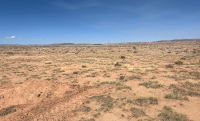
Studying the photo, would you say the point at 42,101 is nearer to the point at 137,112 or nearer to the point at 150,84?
the point at 137,112

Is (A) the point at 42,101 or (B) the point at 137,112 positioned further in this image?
(A) the point at 42,101

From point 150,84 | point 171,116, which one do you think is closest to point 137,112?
point 171,116

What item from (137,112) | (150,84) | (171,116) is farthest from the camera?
(150,84)

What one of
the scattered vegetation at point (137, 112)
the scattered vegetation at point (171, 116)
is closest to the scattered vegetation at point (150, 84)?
the scattered vegetation at point (171, 116)

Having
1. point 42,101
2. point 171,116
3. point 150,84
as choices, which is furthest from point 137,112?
point 42,101

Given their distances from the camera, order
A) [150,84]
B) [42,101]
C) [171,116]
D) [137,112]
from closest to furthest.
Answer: [171,116], [137,112], [42,101], [150,84]

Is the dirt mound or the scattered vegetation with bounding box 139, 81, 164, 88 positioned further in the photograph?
the scattered vegetation with bounding box 139, 81, 164, 88

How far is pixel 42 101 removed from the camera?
26.2 ft

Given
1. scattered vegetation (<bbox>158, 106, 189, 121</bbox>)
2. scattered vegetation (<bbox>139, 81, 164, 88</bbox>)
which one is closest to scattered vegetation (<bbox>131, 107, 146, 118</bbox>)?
scattered vegetation (<bbox>158, 106, 189, 121</bbox>)

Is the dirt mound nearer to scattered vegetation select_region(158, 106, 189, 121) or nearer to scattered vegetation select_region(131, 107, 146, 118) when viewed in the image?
scattered vegetation select_region(131, 107, 146, 118)

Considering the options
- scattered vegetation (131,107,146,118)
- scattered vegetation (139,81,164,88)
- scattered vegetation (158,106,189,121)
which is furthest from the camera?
scattered vegetation (139,81,164,88)

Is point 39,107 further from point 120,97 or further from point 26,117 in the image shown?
point 120,97

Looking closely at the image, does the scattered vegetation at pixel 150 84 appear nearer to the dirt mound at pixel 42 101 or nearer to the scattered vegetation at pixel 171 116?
the dirt mound at pixel 42 101

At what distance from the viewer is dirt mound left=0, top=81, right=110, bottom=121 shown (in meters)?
6.32
